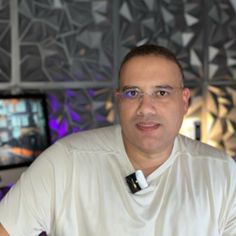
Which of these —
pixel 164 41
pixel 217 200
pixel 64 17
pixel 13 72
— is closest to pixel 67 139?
pixel 217 200

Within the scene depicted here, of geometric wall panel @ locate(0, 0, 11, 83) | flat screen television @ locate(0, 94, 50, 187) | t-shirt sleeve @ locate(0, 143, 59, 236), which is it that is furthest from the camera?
geometric wall panel @ locate(0, 0, 11, 83)

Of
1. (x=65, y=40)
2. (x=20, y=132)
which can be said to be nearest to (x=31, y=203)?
(x=20, y=132)

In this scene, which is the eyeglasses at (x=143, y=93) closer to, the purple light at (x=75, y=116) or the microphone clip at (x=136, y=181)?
the microphone clip at (x=136, y=181)

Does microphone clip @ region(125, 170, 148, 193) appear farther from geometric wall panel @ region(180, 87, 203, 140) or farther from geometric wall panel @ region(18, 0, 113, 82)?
geometric wall panel @ region(180, 87, 203, 140)

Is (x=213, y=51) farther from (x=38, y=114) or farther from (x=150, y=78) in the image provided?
(x=150, y=78)

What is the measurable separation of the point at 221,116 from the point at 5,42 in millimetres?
1634

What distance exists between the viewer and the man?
4.20 feet

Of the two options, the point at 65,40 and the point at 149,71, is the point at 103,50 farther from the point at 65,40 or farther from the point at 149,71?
the point at 149,71

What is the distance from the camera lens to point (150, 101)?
1.28m

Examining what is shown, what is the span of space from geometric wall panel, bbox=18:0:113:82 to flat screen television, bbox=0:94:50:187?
245mm

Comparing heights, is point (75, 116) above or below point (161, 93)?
below

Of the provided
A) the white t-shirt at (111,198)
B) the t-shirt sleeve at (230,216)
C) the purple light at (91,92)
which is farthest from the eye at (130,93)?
the purple light at (91,92)

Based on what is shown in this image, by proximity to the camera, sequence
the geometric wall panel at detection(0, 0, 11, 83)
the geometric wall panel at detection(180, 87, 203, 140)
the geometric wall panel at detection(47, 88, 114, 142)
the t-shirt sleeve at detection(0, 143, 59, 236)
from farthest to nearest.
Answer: the geometric wall panel at detection(180, 87, 203, 140) → the geometric wall panel at detection(47, 88, 114, 142) → the geometric wall panel at detection(0, 0, 11, 83) → the t-shirt sleeve at detection(0, 143, 59, 236)

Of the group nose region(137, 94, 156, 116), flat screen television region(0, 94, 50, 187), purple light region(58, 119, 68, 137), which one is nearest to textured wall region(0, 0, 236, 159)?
purple light region(58, 119, 68, 137)
